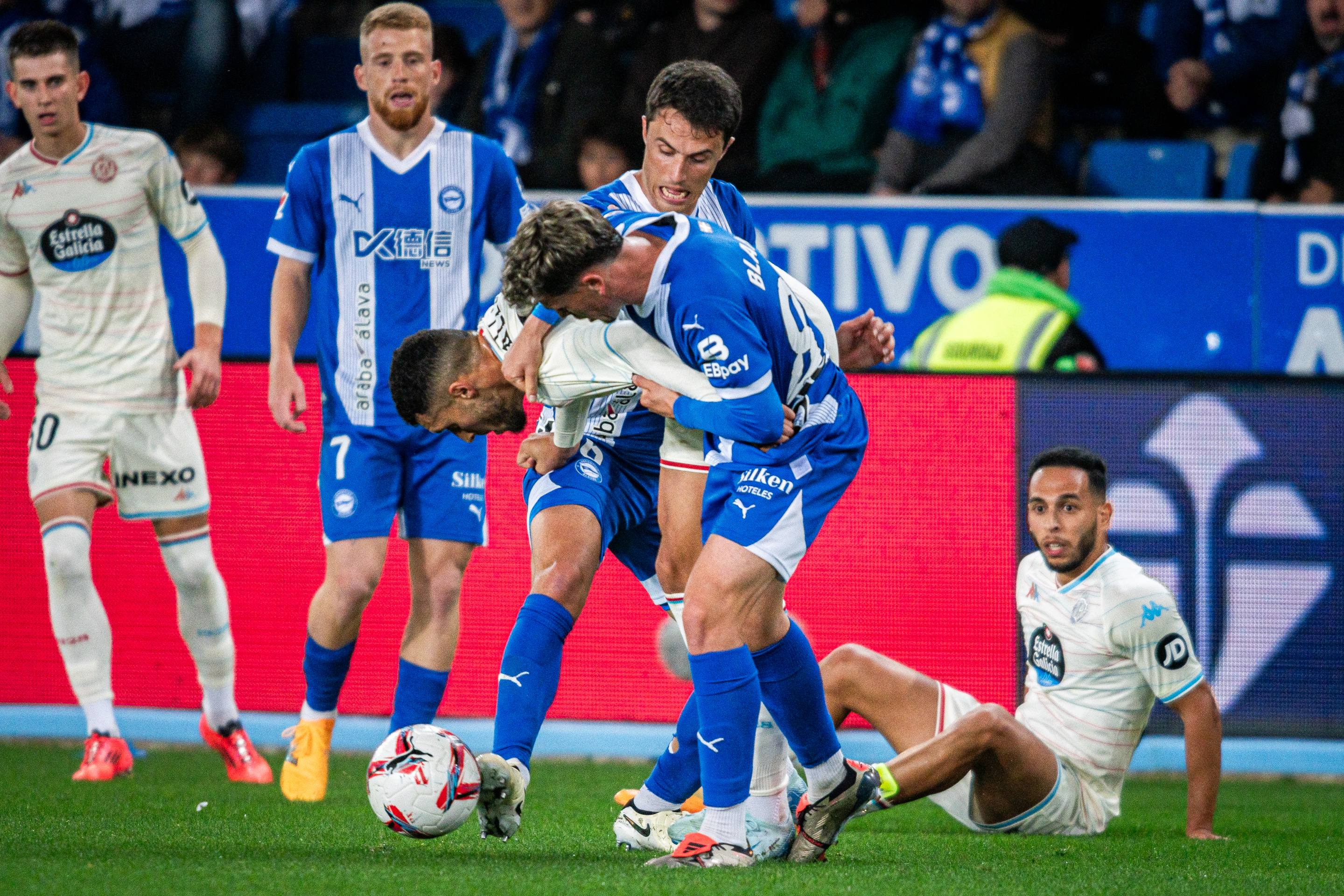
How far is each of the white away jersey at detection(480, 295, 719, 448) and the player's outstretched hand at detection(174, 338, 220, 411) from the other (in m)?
1.86

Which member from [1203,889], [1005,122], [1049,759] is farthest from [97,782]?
[1005,122]

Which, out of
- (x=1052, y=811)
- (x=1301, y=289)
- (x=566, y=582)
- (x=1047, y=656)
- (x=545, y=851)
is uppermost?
(x=1301, y=289)

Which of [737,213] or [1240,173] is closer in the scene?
[737,213]

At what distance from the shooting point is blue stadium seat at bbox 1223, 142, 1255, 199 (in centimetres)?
818

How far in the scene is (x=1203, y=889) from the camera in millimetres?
3395

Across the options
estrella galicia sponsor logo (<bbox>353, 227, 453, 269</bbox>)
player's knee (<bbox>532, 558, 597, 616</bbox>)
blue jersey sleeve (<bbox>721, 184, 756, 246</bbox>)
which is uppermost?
blue jersey sleeve (<bbox>721, 184, 756, 246</bbox>)

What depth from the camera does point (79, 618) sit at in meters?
5.40

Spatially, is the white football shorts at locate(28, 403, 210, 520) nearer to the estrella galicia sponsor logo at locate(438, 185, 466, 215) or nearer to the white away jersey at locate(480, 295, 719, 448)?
the estrella galicia sponsor logo at locate(438, 185, 466, 215)

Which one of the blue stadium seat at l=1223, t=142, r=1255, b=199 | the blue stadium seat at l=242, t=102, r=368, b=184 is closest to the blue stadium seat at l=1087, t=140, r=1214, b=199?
the blue stadium seat at l=1223, t=142, r=1255, b=199

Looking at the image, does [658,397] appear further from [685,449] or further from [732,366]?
[685,449]

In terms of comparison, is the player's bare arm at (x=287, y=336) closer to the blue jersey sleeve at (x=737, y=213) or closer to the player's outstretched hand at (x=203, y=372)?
the player's outstretched hand at (x=203, y=372)

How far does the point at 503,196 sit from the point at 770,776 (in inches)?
84.5

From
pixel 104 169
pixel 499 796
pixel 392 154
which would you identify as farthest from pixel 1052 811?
pixel 104 169

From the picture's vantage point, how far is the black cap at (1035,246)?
663 cm
